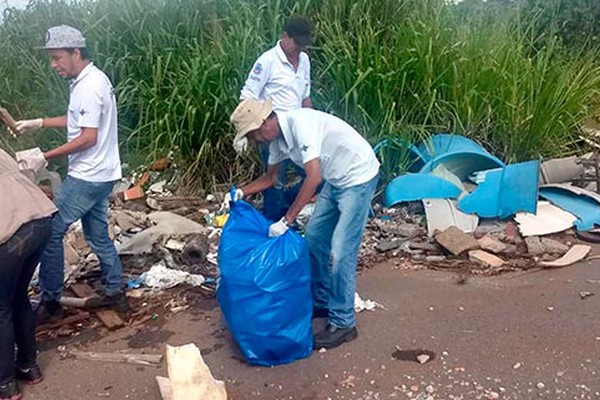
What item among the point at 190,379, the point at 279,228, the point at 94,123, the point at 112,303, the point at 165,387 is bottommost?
the point at 112,303

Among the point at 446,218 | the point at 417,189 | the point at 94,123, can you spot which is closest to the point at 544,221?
the point at 446,218

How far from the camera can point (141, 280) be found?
5133mm

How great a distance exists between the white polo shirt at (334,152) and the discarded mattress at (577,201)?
2.85 meters

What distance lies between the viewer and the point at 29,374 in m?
3.79

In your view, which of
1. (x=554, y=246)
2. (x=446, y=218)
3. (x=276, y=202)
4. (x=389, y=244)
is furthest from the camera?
(x=446, y=218)

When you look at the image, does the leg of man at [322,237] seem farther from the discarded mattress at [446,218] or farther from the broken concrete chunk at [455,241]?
the discarded mattress at [446,218]

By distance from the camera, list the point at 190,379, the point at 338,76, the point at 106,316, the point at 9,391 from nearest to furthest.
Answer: the point at 190,379
the point at 9,391
the point at 106,316
the point at 338,76

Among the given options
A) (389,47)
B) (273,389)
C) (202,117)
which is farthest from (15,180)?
(389,47)

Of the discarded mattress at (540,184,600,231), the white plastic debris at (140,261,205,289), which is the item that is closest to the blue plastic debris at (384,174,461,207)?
the discarded mattress at (540,184,600,231)

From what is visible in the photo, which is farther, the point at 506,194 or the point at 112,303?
the point at 506,194

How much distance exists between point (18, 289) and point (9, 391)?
0.53 meters

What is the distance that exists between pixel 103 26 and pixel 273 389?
5514 mm

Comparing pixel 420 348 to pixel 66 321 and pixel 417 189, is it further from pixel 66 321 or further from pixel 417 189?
pixel 417 189

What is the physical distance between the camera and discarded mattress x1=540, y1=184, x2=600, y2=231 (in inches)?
237
